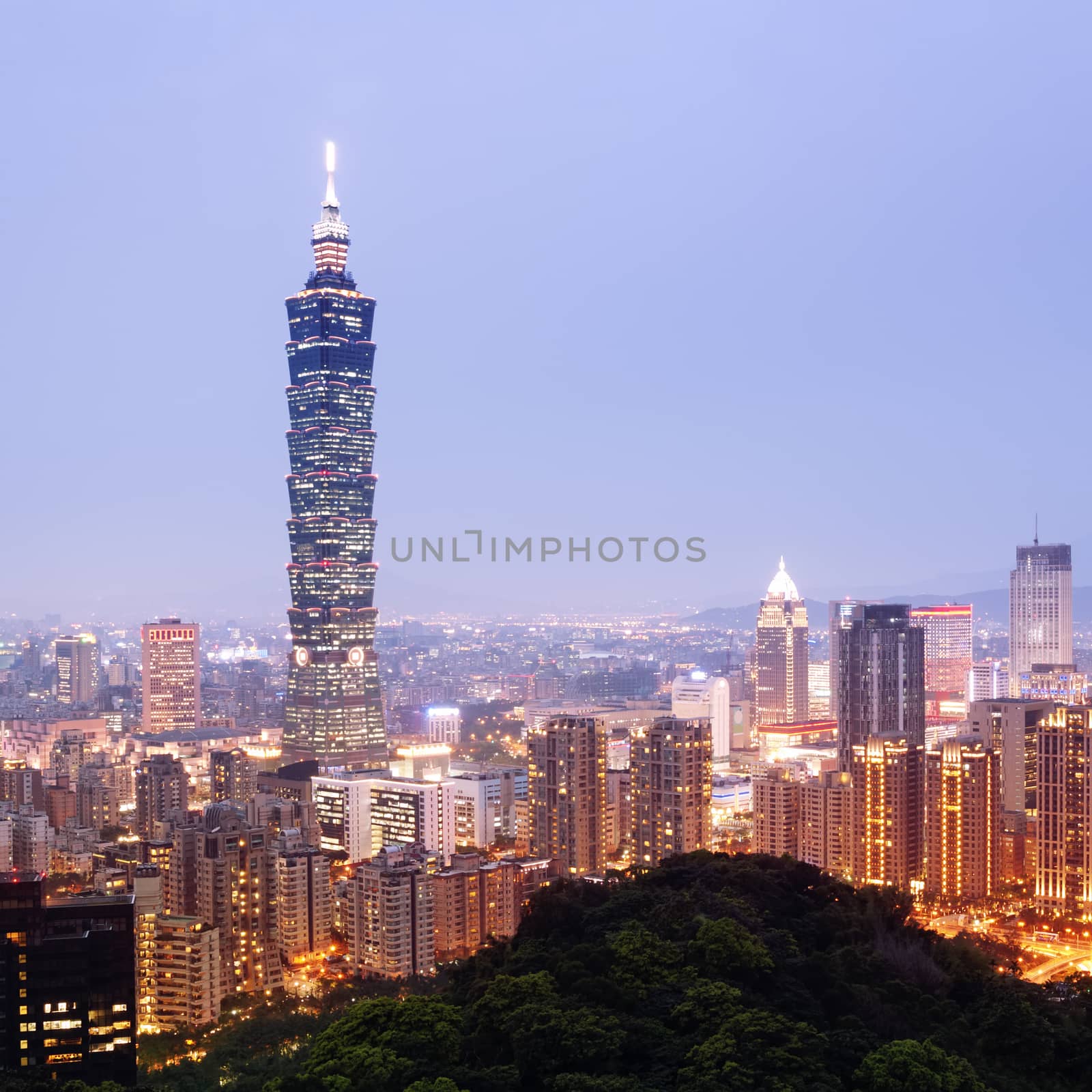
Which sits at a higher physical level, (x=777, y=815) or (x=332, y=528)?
(x=332, y=528)

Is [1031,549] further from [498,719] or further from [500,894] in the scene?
[500,894]

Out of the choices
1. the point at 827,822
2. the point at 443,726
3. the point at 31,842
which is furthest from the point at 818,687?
the point at 31,842

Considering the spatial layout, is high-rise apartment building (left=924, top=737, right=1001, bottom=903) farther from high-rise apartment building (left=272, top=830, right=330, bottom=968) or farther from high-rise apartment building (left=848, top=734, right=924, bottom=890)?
A: high-rise apartment building (left=272, top=830, right=330, bottom=968)

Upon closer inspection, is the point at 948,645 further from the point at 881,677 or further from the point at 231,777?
the point at 231,777

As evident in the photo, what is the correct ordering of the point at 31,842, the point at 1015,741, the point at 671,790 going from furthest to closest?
the point at 31,842
the point at 1015,741
the point at 671,790

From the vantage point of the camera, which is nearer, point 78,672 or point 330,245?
point 330,245

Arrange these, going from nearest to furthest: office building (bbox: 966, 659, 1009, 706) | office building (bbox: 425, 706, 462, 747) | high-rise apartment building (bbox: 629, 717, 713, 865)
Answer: high-rise apartment building (bbox: 629, 717, 713, 865) < office building (bbox: 425, 706, 462, 747) < office building (bbox: 966, 659, 1009, 706)

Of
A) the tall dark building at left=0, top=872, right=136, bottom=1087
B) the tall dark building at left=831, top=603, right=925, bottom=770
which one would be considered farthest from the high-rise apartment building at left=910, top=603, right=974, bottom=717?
the tall dark building at left=0, top=872, right=136, bottom=1087
